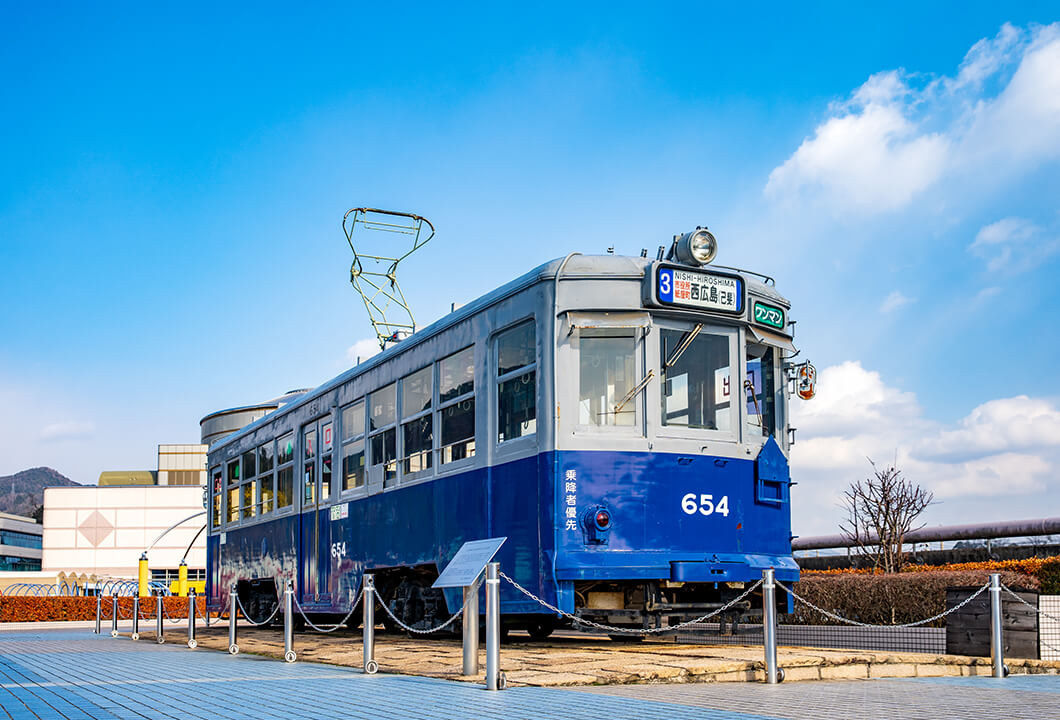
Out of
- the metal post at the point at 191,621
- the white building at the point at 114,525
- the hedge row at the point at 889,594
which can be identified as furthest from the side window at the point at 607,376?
the white building at the point at 114,525

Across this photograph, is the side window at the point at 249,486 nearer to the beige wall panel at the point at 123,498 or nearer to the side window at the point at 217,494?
the side window at the point at 217,494

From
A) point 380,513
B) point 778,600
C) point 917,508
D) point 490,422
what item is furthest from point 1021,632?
point 917,508

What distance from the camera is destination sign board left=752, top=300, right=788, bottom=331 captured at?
10586mm

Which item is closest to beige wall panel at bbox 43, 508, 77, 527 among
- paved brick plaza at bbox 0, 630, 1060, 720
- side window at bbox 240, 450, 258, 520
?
side window at bbox 240, 450, 258, 520

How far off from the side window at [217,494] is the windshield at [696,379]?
1107 centimetres

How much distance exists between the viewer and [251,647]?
1300 cm

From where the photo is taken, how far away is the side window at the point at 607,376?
989 cm

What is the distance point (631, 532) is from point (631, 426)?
0.92 meters

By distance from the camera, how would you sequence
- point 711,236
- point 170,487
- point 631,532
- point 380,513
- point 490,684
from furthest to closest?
1. point 170,487
2. point 380,513
3. point 711,236
4. point 631,532
5. point 490,684

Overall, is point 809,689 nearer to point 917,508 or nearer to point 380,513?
point 380,513

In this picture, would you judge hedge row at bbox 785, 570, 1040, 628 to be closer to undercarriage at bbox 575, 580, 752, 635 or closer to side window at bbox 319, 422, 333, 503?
undercarriage at bbox 575, 580, 752, 635

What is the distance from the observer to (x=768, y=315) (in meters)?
10.7

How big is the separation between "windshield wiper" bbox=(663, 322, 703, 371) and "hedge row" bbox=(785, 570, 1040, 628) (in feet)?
20.8

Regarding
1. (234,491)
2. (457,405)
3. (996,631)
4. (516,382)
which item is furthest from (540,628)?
(234,491)
